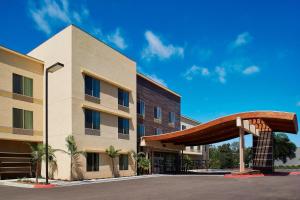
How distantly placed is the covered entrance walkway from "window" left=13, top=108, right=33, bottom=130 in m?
12.9

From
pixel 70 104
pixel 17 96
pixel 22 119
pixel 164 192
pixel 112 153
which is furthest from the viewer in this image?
pixel 112 153

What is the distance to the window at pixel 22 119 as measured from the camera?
27528 mm

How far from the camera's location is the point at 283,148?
7319cm

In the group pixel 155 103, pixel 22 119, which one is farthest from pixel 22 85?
pixel 155 103

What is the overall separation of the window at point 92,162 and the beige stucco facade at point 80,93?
423 mm

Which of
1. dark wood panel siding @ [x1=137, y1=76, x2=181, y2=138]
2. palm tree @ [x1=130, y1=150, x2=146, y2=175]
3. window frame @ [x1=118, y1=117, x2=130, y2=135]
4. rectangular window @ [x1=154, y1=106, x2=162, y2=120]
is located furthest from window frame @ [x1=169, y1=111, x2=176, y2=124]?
window frame @ [x1=118, y1=117, x2=130, y2=135]

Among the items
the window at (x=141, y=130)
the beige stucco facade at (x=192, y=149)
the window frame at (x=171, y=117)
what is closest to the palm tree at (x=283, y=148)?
the beige stucco facade at (x=192, y=149)

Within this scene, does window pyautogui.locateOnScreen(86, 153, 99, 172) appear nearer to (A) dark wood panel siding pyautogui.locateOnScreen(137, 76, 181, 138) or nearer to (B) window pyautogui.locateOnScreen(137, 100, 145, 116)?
(A) dark wood panel siding pyautogui.locateOnScreen(137, 76, 181, 138)

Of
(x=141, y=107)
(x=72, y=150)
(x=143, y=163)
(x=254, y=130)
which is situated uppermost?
(x=141, y=107)

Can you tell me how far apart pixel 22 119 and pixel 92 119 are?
5920 millimetres

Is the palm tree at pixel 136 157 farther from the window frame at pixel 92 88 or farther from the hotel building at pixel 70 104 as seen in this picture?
the window frame at pixel 92 88

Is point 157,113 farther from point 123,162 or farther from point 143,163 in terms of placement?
point 123,162

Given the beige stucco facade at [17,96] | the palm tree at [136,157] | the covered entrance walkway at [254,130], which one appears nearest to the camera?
the beige stucco facade at [17,96]

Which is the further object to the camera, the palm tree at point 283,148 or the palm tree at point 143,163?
the palm tree at point 283,148
